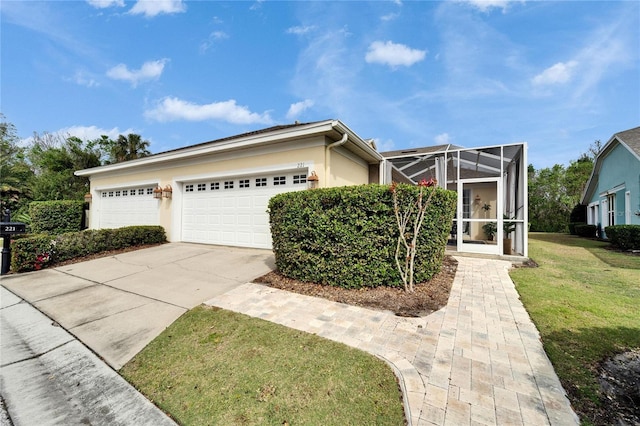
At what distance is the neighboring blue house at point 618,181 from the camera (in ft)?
35.3

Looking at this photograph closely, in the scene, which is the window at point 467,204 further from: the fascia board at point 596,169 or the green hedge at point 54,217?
the green hedge at point 54,217

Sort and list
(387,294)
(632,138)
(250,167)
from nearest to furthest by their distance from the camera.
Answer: (387,294) → (250,167) → (632,138)

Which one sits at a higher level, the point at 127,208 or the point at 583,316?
the point at 127,208

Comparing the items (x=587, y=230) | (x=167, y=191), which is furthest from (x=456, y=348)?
(x=587, y=230)

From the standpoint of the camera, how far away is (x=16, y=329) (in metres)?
3.38

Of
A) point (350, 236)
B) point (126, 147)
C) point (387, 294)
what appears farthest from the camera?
point (126, 147)

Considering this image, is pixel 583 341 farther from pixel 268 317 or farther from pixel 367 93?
pixel 367 93

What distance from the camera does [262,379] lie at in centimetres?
222

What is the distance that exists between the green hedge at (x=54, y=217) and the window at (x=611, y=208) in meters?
28.0

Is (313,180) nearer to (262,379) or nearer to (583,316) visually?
(262,379)

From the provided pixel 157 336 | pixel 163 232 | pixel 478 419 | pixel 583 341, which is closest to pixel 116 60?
pixel 163 232

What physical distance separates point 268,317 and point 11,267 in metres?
7.44

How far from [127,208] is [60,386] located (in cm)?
1123

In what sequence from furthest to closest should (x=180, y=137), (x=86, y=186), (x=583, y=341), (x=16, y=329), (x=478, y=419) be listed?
(x=86, y=186), (x=180, y=137), (x=16, y=329), (x=583, y=341), (x=478, y=419)
